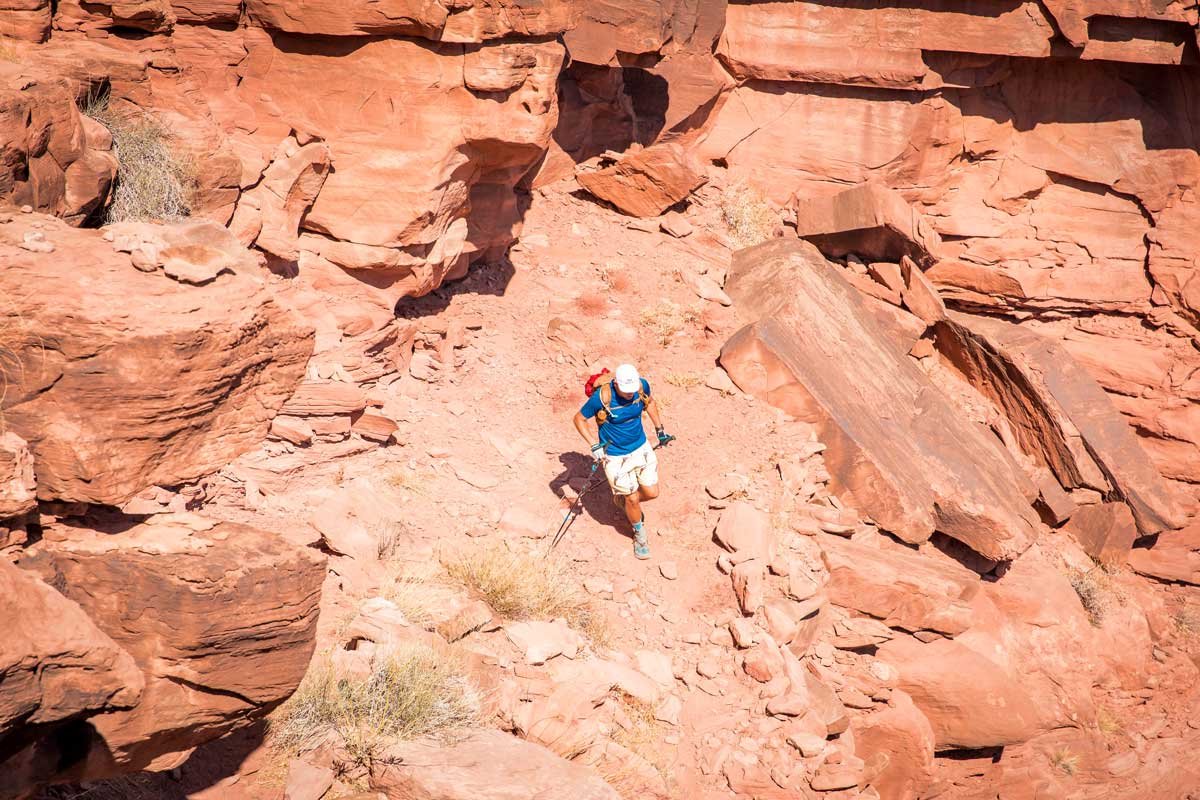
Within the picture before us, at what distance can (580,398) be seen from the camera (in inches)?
361

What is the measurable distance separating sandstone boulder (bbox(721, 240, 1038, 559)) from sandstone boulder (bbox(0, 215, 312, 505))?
5.44 metres

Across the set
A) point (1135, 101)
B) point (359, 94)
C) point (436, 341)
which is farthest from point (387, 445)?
point (1135, 101)

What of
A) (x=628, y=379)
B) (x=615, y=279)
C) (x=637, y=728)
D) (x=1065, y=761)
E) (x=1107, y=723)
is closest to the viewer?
(x=637, y=728)

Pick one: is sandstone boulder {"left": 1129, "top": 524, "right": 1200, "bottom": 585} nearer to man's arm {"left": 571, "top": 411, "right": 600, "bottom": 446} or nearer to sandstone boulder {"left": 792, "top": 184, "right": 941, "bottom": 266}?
sandstone boulder {"left": 792, "top": 184, "right": 941, "bottom": 266}

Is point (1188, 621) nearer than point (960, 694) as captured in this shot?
No

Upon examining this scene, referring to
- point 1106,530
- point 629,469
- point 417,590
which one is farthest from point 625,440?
point 1106,530

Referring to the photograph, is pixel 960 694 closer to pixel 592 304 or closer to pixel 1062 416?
pixel 1062 416

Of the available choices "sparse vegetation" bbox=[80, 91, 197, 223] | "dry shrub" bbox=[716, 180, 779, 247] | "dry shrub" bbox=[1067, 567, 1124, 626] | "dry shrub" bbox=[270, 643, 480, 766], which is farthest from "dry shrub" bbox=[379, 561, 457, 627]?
"dry shrub" bbox=[1067, 567, 1124, 626]

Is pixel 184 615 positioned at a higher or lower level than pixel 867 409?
higher

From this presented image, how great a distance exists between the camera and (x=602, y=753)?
5.66 meters

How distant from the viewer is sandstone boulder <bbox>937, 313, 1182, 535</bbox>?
11.4 meters

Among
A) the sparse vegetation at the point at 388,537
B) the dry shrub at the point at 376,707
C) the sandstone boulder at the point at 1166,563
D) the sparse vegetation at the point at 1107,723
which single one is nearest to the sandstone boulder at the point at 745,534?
the sparse vegetation at the point at 388,537

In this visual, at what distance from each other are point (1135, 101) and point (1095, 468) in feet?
17.9

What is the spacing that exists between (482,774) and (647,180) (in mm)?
8105
